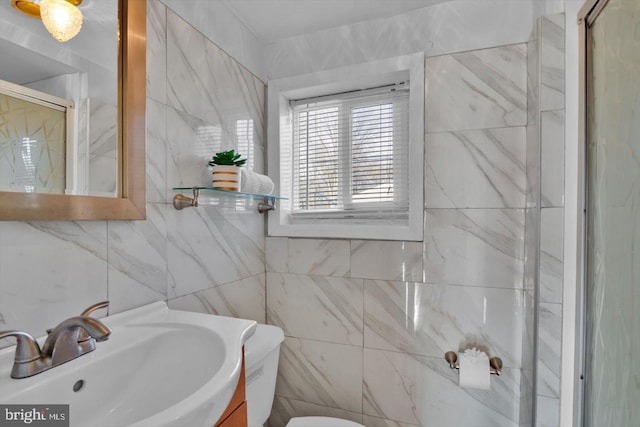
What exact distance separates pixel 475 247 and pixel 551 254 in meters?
0.29

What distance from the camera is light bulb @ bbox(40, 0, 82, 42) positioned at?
0.84 m

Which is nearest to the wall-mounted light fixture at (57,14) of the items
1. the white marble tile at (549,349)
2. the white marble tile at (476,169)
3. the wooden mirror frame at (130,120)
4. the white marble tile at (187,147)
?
Result: the wooden mirror frame at (130,120)

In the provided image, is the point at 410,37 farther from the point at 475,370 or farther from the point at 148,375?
the point at 148,375

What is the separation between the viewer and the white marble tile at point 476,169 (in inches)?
54.7

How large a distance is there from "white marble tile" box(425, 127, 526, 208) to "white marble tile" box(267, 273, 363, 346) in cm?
58

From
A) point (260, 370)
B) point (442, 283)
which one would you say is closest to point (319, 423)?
point (260, 370)

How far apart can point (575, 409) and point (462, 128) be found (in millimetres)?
1118

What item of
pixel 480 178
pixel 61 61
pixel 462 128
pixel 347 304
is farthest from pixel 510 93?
pixel 61 61

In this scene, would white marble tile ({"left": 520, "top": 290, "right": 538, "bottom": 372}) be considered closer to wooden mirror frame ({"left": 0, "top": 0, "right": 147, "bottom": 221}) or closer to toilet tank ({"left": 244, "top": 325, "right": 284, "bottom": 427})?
toilet tank ({"left": 244, "top": 325, "right": 284, "bottom": 427})

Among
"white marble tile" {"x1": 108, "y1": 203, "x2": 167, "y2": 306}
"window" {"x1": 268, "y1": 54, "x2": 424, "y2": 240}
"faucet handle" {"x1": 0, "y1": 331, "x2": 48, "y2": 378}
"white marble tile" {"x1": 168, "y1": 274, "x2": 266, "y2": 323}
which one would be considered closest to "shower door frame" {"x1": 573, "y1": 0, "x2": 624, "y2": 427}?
"window" {"x1": 268, "y1": 54, "x2": 424, "y2": 240}

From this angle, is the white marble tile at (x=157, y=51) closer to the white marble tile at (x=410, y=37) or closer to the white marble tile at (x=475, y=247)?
the white marble tile at (x=410, y=37)

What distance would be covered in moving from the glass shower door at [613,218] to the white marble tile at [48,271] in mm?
1403

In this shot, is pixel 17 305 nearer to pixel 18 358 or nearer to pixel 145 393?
pixel 18 358

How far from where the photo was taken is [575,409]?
1146 millimetres
